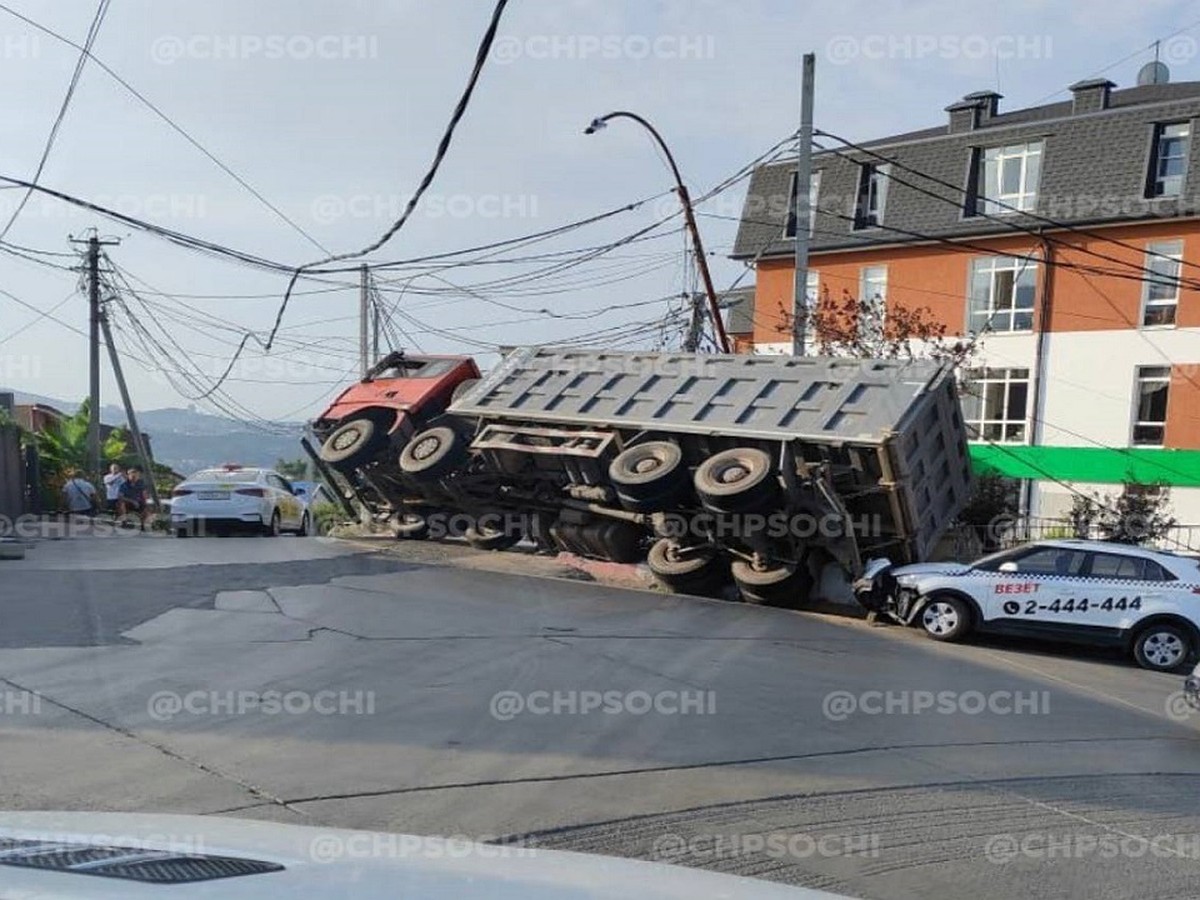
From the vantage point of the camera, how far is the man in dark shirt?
25.1 m

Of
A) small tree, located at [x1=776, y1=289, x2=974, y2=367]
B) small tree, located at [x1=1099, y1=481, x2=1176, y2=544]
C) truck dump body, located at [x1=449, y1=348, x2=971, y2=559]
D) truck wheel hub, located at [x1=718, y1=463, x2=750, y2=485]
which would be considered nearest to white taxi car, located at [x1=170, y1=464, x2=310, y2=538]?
truck dump body, located at [x1=449, y1=348, x2=971, y2=559]

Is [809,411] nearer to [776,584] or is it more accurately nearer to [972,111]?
[776,584]

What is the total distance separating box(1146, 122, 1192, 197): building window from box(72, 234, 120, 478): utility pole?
2659 centimetres

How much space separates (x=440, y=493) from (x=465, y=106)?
25.4 ft

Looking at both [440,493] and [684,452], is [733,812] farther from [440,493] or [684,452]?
[440,493]

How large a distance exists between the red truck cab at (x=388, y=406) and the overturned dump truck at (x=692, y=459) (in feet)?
0.12

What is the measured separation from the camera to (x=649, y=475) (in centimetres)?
1422

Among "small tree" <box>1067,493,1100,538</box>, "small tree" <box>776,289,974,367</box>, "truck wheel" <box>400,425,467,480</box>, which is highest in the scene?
"small tree" <box>776,289,974,367</box>

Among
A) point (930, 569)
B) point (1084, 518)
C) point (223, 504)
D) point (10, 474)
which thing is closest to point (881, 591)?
point (930, 569)

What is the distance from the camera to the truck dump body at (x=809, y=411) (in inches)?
535

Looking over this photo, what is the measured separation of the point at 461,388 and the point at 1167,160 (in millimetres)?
20224

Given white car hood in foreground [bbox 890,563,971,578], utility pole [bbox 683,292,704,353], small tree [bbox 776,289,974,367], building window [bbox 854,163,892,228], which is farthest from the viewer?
building window [bbox 854,163,892,228]

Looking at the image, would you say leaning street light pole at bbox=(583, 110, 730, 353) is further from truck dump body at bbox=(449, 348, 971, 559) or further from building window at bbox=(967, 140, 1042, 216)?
building window at bbox=(967, 140, 1042, 216)

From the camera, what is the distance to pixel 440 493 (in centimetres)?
1722
